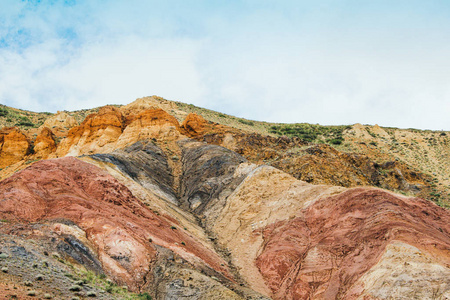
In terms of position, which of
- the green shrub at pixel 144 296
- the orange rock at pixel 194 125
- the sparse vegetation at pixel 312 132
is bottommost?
the green shrub at pixel 144 296

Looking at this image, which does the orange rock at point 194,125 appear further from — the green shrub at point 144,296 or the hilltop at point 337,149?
the green shrub at point 144,296

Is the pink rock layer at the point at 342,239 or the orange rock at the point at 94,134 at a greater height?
the orange rock at the point at 94,134

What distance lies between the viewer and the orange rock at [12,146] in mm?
48375

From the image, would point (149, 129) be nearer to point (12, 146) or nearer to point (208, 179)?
point (208, 179)

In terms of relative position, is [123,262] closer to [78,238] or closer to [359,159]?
[78,238]

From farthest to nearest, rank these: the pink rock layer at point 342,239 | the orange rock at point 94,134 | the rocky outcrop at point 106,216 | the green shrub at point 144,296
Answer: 1. the orange rock at point 94,134
2. the rocky outcrop at point 106,216
3. the pink rock layer at point 342,239
4. the green shrub at point 144,296

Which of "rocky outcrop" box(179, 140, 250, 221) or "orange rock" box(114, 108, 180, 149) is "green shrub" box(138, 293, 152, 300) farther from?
"orange rock" box(114, 108, 180, 149)

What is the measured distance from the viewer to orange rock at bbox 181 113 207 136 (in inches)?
2115

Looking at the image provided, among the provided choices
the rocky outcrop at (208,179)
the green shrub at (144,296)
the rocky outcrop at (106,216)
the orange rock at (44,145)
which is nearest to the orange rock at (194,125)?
the rocky outcrop at (208,179)

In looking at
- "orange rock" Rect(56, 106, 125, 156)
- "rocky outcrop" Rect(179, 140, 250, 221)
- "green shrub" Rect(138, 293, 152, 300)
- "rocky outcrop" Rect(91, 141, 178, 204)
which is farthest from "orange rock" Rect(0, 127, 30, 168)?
"green shrub" Rect(138, 293, 152, 300)

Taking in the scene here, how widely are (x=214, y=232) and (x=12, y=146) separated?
124 ft

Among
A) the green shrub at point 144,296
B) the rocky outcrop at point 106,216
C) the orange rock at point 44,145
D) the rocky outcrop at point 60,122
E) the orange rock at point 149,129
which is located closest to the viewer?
the green shrub at point 144,296

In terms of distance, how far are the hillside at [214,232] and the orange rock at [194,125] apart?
46.5ft

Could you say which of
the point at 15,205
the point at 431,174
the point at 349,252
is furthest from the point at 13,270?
the point at 431,174
